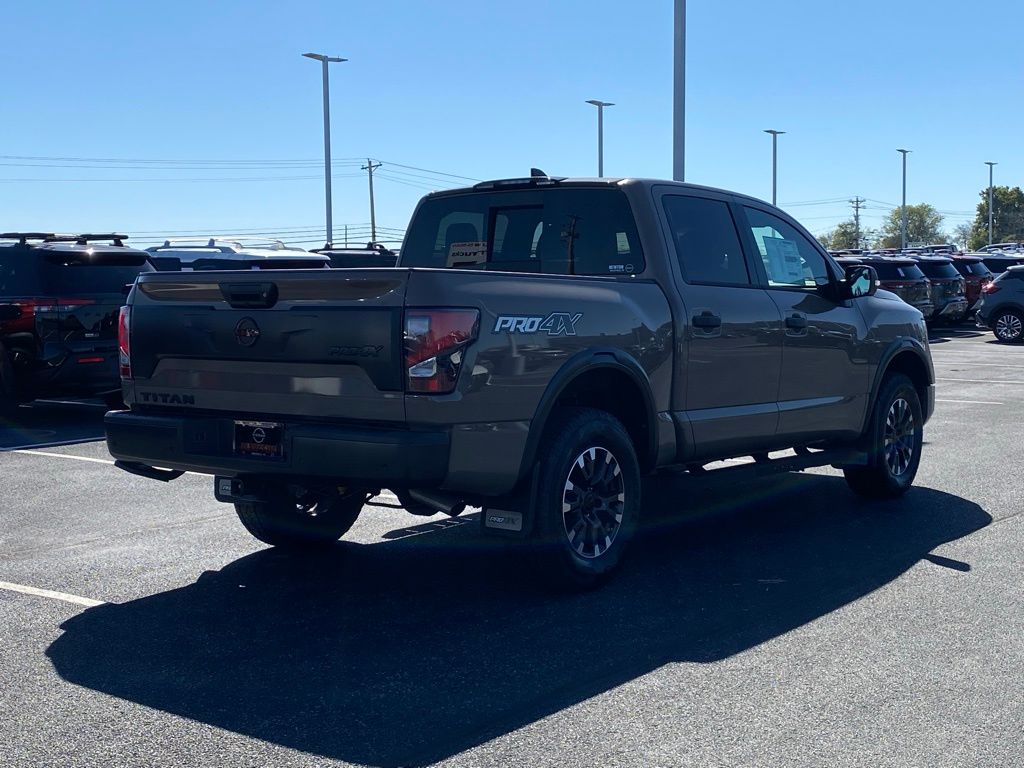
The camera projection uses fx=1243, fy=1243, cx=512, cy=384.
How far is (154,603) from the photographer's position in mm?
5711

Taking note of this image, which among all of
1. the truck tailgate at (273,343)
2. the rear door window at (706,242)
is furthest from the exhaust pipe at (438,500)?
the rear door window at (706,242)

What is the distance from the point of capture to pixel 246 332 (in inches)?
216

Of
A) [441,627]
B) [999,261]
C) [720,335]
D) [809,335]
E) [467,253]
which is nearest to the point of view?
[441,627]

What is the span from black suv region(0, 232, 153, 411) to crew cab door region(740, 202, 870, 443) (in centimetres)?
739

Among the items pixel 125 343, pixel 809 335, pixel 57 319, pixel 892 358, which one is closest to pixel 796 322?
pixel 809 335

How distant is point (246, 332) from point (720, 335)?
2623 mm

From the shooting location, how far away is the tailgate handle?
5.41 metres

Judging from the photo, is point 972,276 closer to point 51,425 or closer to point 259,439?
point 51,425

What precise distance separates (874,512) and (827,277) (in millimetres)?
1550

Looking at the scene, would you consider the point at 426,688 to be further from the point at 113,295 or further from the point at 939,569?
the point at 113,295

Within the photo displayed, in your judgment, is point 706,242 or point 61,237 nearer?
point 706,242

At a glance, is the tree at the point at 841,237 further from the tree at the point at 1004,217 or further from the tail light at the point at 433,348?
the tail light at the point at 433,348

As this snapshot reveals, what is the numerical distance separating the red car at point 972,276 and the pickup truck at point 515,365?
85.9ft

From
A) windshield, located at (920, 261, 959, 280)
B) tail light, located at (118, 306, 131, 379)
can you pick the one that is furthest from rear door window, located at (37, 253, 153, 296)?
windshield, located at (920, 261, 959, 280)
